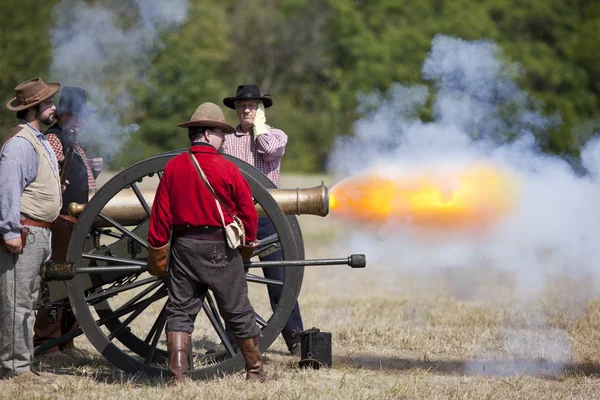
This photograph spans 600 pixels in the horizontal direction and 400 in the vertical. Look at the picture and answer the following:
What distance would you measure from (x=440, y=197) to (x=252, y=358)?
2649 millimetres

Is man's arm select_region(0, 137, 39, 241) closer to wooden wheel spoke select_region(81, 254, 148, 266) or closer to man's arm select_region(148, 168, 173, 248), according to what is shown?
wooden wheel spoke select_region(81, 254, 148, 266)

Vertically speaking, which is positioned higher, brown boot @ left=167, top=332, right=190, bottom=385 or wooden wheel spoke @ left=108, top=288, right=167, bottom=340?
wooden wheel spoke @ left=108, top=288, right=167, bottom=340

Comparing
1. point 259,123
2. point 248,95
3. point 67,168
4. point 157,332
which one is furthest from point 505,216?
point 67,168

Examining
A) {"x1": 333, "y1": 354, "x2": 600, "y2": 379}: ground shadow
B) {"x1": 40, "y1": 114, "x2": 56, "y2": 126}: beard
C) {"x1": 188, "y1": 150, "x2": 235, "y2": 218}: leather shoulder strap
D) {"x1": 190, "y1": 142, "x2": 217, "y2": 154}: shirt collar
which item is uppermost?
{"x1": 40, "y1": 114, "x2": 56, "y2": 126}: beard

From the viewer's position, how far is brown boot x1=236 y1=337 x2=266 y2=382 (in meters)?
5.84

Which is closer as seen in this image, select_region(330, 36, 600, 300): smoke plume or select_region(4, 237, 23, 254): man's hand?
select_region(4, 237, 23, 254): man's hand

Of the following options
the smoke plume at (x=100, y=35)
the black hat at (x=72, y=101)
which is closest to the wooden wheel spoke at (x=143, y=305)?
the black hat at (x=72, y=101)

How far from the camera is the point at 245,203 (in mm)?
5734

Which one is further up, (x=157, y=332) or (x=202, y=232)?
(x=202, y=232)

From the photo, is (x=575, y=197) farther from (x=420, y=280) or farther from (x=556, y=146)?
(x=556, y=146)

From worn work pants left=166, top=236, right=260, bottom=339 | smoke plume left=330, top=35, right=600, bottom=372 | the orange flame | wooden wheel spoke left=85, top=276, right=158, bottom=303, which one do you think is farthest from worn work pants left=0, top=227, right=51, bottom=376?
smoke plume left=330, top=35, right=600, bottom=372

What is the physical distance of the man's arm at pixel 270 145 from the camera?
23.0ft

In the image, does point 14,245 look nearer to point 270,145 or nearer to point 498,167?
point 270,145

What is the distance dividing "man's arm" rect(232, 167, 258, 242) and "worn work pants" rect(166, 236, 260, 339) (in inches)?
6.5
